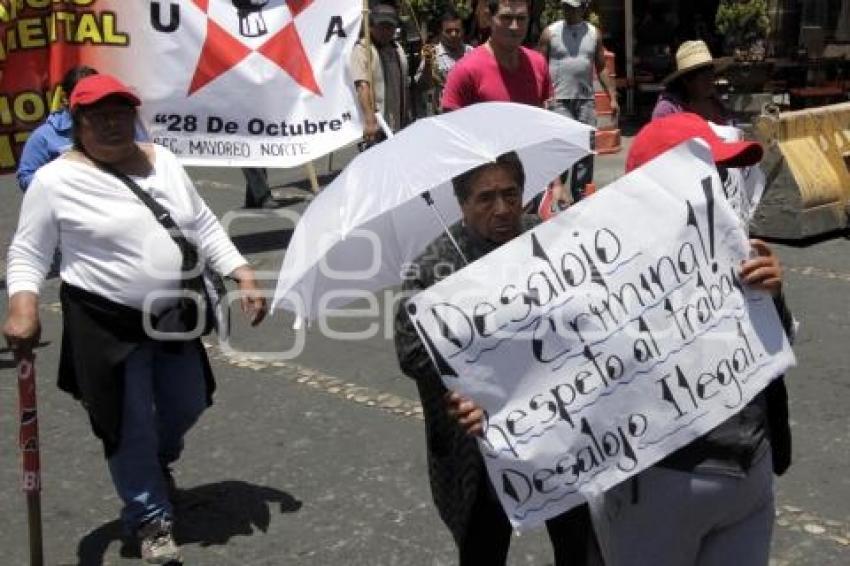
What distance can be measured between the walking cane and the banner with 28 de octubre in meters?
4.31

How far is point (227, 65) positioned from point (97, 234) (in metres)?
4.95

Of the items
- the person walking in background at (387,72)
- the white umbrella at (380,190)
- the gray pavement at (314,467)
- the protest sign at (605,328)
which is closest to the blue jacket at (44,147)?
the gray pavement at (314,467)

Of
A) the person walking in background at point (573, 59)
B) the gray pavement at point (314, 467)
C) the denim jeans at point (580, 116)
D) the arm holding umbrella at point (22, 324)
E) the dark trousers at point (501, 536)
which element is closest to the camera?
the dark trousers at point (501, 536)

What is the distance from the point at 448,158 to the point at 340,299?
1.70ft

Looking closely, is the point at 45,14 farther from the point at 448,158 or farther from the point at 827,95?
Answer: the point at 827,95

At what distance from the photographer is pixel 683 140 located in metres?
2.48

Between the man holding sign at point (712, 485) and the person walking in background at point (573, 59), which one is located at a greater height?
the man holding sign at point (712, 485)

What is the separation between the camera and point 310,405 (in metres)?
5.54

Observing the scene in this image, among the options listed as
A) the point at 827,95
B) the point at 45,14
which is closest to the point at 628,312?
the point at 45,14

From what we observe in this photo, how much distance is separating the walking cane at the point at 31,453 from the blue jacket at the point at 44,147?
2598 mm

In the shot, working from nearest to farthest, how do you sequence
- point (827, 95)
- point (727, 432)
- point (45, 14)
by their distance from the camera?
point (727, 432)
point (45, 14)
point (827, 95)

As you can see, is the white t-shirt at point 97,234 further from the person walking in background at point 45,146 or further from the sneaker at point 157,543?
the person walking in background at point 45,146

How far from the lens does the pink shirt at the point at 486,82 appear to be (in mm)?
5754

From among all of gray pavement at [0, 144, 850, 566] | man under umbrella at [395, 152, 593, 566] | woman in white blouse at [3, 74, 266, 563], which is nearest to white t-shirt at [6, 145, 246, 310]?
woman in white blouse at [3, 74, 266, 563]
